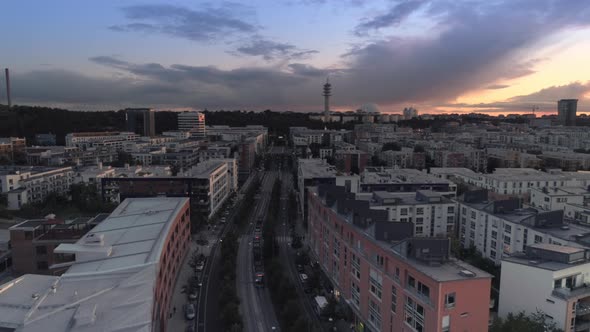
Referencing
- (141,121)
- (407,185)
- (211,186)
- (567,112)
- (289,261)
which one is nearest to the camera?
(289,261)

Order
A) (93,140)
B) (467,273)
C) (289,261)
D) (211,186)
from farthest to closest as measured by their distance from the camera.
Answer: (93,140), (211,186), (289,261), (467,273)

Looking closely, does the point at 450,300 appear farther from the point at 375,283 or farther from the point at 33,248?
the point at 33,248

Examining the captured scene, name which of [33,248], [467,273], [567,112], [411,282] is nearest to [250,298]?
[411,282]

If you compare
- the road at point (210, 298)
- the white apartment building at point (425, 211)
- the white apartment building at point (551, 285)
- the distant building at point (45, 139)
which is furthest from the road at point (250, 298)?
the distant building at point (45, 139)

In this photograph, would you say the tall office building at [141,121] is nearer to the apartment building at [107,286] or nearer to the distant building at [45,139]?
the distant building at [45,139]

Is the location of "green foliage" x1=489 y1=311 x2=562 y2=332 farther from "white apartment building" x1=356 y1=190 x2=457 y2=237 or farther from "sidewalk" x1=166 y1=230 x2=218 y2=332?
"sidewalk" x1=166 y1=230 x2=218 y2=332

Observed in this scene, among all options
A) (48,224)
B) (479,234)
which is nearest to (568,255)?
(479,234)
